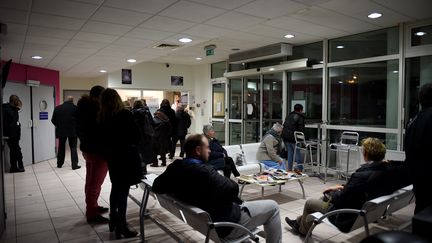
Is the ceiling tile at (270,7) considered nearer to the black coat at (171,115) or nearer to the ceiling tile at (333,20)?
the ceiling tile at (333,20)

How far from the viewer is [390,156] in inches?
205

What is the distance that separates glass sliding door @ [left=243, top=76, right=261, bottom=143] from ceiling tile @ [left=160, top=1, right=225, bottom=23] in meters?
4.55

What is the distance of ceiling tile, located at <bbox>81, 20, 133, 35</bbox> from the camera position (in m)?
4.04

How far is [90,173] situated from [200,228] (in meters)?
1.90

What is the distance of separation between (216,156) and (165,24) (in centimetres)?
194

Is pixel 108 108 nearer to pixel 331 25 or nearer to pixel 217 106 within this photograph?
pixel 331 25

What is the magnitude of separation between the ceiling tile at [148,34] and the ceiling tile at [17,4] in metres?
1.40

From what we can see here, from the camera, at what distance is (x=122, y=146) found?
3053mm

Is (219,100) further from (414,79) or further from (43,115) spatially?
(414,79)

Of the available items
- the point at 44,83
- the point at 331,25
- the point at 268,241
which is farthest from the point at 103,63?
the point at 268,241

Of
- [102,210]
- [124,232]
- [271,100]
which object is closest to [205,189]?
[124,232]

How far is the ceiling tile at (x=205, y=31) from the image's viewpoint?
14.0 ft

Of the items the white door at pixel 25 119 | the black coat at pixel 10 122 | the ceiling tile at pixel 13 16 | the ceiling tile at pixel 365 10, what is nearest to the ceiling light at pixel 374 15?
the ceiling tile at pixel 365 10

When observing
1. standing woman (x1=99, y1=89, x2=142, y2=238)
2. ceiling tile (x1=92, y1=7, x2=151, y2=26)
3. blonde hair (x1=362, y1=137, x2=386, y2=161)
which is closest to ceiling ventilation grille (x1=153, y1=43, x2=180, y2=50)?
ceiling tile (x1=92, y1=7, x2=151, y2=26)
